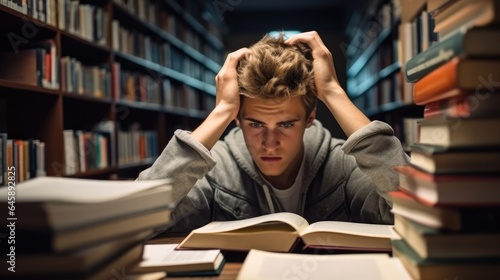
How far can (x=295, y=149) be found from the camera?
133 centimetres

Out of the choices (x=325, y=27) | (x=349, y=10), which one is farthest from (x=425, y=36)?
(x=325, y=27)

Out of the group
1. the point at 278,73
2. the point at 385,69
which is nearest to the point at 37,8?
the point at 278,73

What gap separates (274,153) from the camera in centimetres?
128

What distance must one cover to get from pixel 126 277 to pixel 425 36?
2217 mm

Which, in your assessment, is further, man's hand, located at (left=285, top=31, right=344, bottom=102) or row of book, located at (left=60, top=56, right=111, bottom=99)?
row of book, located at (left=60, top=56, right=111, bottom=99)

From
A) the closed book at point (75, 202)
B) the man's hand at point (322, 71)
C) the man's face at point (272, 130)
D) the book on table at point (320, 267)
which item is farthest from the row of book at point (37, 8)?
the book on table at point (320, 267)

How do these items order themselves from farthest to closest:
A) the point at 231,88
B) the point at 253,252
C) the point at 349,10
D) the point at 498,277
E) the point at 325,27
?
the point at 325,27 < the point at 349,10 < the point at 231,88 < the point at 253,252 < the point at 498,277

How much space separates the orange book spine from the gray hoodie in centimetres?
32

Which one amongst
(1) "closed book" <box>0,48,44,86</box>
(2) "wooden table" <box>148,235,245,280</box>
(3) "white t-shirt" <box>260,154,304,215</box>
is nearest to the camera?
(2) "wooden table" <box>148,235,245,280</box>

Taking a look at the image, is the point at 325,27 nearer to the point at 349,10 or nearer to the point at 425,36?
the point at 349,10

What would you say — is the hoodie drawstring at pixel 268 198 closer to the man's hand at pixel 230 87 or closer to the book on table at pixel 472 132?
the man's hand at pixel 230 87

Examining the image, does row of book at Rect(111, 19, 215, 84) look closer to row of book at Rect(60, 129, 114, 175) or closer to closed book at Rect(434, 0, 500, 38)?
row of book at Rect(60, 129, 114, 175)

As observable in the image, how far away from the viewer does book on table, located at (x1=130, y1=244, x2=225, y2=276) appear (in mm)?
745

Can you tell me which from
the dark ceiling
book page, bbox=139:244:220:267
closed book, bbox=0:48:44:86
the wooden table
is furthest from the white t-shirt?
the dark ceiling
